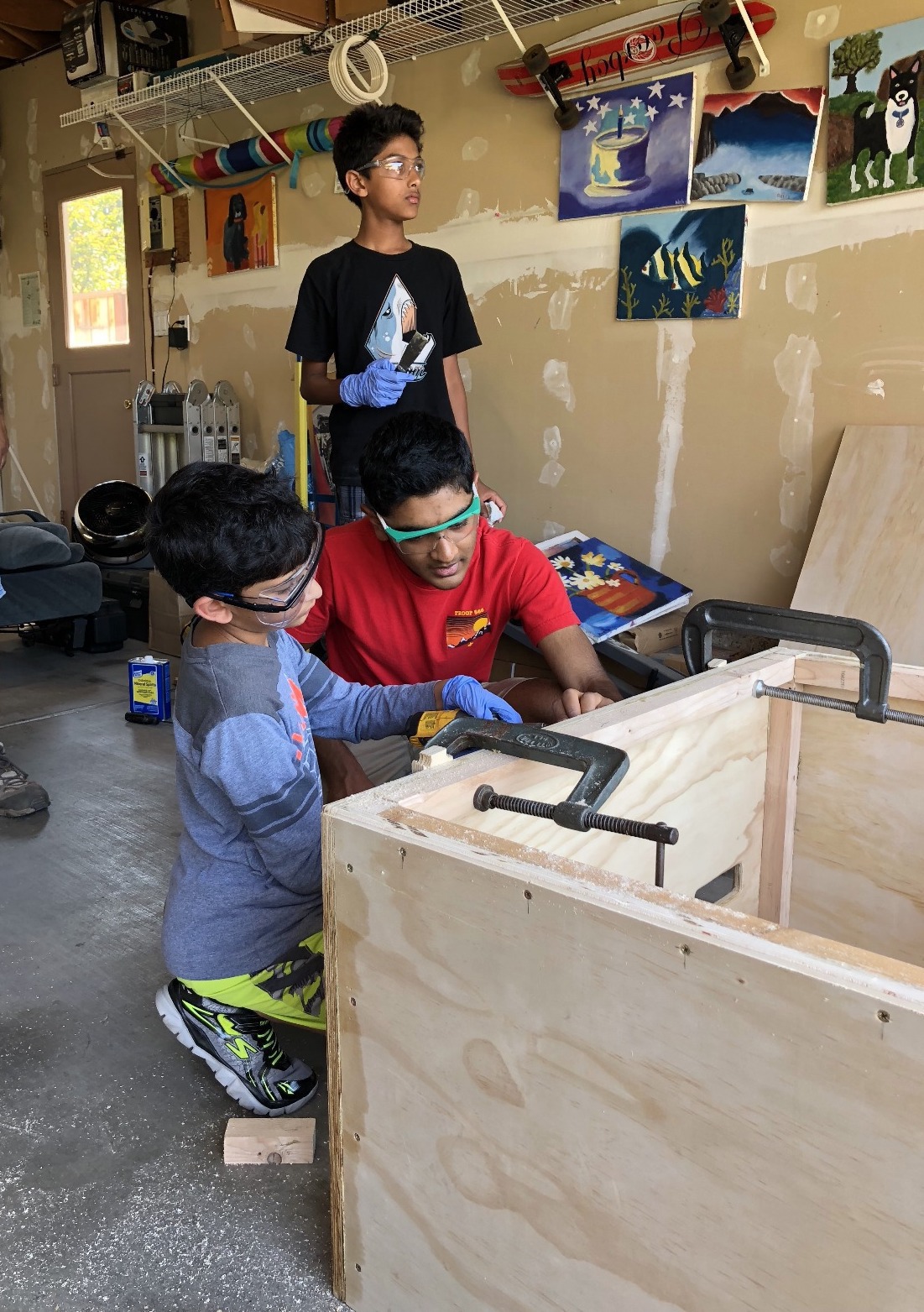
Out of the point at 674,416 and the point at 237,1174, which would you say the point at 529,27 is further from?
the point at 237,1174

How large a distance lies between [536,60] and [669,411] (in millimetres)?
1245

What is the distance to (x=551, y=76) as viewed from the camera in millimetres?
3367

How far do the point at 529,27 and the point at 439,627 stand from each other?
2629 millimetres

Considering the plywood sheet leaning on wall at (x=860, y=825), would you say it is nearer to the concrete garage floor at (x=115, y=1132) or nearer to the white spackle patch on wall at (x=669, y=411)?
the concrete garage floor at (x=115, y=1132)

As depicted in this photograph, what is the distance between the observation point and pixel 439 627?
77.6 inches

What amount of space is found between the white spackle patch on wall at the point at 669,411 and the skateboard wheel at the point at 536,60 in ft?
3.11

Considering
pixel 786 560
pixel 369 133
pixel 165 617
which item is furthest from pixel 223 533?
pixel 165 617

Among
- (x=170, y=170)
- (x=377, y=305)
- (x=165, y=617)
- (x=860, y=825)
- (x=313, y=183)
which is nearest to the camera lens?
(x=860, y=825)

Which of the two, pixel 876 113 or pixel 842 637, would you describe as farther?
pixel 876 113

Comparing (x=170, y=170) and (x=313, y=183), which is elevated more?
(x=170, y=170)

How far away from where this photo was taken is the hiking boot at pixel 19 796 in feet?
9.18

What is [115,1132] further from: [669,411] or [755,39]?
[755,39]

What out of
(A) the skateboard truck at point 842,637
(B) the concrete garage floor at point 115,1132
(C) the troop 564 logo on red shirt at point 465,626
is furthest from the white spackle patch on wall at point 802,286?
(B) the concrete garage floor at point 115,1132

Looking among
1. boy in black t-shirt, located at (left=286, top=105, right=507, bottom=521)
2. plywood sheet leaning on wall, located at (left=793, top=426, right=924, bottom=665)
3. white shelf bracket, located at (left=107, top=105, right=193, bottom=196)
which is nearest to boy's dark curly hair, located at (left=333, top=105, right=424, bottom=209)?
boy in black t-shirt, located at (left=286, top=105, right=507, bottom=521)
